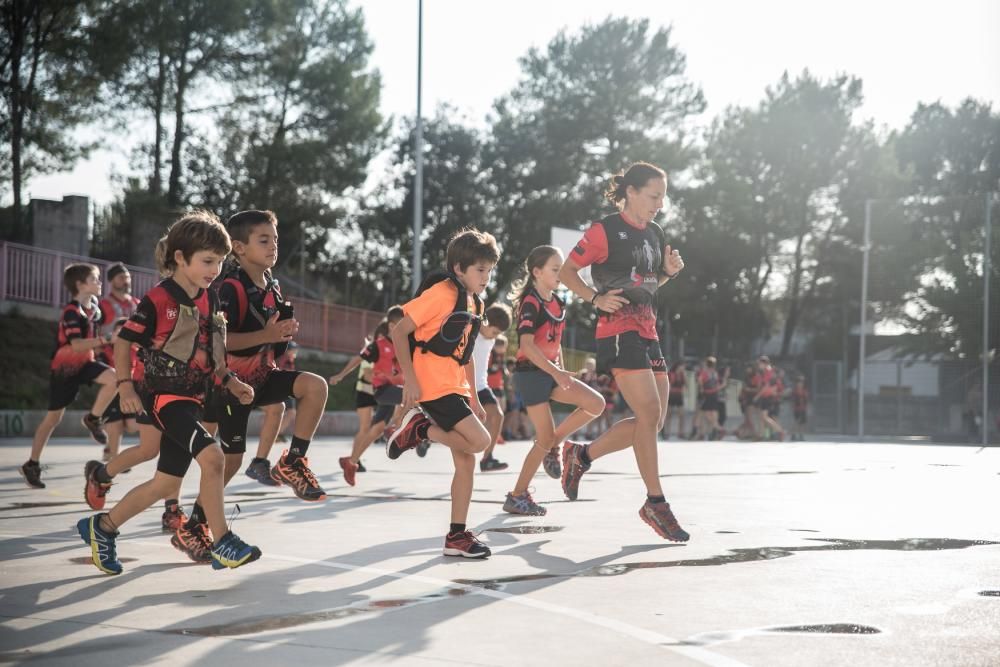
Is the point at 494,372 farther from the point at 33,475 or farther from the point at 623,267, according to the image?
the point at 623,267

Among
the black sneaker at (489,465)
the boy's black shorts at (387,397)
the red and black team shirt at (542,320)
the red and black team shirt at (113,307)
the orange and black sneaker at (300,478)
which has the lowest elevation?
the black sneaker at (489,465)

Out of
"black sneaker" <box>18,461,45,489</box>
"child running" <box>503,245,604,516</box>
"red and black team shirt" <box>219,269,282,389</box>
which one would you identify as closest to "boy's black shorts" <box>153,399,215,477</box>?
"red and black team shirt" <box>219,269,282,389</box>

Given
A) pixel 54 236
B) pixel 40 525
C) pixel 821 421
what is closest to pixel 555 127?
pixel 821 421

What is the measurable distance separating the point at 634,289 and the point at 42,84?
91.5ft

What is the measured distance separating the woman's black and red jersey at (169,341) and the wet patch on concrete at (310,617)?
1452mm

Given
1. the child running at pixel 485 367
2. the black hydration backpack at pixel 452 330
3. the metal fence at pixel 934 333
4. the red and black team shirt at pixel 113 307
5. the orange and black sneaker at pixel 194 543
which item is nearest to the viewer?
the orange and black sneaker at pixel 194 543

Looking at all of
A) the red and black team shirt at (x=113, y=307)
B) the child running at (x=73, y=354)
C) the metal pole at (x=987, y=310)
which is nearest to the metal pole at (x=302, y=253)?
the metal pole at (x=987, y=310)

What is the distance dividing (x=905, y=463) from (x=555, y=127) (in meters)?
36.1

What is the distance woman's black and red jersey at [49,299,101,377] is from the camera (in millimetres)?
9547

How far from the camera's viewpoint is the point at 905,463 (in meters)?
14.4

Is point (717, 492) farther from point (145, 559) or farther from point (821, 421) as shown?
point (821, 421)

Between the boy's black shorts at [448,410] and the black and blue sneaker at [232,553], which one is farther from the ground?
the boy's black shorts at [448,410]

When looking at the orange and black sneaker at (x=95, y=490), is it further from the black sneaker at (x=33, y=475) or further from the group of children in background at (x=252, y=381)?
the black sneaker at (x=33, y=475)

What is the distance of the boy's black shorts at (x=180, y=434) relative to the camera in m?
5.27
